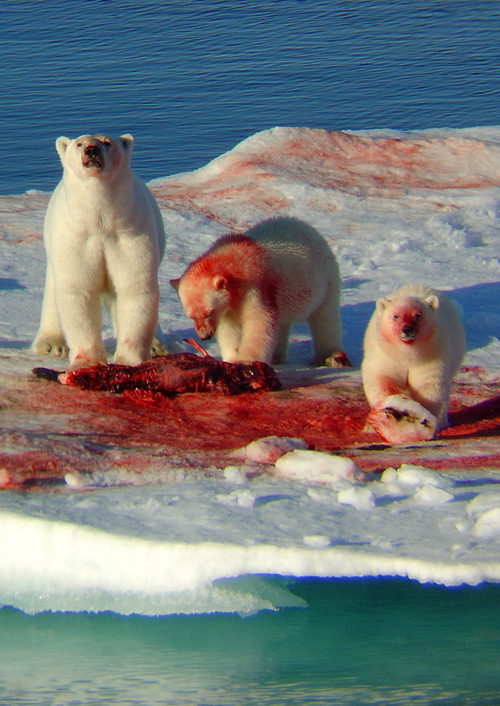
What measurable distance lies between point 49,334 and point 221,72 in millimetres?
13151

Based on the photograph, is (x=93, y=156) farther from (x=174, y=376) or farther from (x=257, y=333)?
(x=257, y=333)

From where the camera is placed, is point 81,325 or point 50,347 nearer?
point 81,325

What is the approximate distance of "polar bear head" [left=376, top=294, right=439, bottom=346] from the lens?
470 centimetres

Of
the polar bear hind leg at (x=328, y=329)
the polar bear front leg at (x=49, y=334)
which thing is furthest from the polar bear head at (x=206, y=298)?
the polar bear front leg at (x=49, y=334)

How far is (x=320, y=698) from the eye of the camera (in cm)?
292

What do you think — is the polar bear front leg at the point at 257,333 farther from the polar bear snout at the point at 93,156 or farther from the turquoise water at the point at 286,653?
the turquoise water at the point at 286,653

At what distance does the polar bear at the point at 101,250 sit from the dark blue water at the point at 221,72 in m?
8.04

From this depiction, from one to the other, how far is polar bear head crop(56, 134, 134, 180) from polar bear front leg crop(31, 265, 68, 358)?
2.82 ft

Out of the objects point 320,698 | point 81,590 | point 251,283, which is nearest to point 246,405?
point 251,283

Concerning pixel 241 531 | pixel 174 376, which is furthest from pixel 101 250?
pixel 241 531

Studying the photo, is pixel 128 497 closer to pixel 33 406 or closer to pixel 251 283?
pixel 33 406

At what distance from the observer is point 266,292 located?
564 centimetres

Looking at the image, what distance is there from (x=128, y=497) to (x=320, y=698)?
1092mm

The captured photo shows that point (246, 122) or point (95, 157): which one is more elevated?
point (246, 122)
